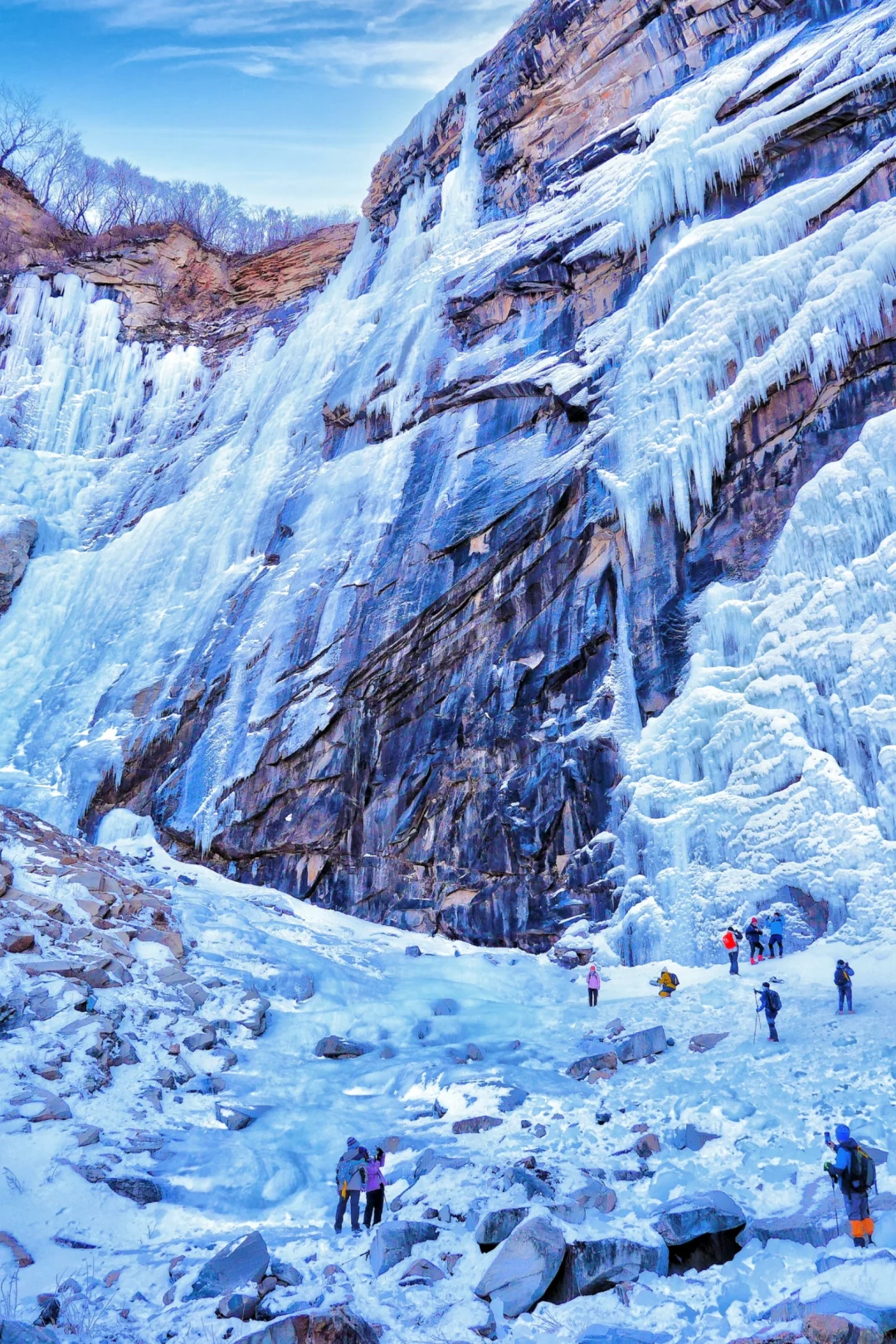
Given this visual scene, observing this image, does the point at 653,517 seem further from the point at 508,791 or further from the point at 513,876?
the point at 513,876

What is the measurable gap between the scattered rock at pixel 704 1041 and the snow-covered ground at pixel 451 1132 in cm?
13

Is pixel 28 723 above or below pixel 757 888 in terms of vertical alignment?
above

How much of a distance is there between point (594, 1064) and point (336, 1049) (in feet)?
10.2

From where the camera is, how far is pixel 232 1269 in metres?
5.88

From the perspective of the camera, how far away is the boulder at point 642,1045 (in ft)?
31.8

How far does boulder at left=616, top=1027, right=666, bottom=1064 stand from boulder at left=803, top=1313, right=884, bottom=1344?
5.30 meters

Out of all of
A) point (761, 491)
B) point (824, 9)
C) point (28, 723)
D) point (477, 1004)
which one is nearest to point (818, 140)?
point (824, 9)

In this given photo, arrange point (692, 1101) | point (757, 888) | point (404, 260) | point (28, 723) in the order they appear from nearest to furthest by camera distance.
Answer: point (692, 1101)
point (757, 888)
point (28, 723)
point (404, 260)

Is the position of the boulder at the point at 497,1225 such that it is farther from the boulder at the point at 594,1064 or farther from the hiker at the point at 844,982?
the hiker at the point at 844,982

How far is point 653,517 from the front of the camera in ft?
51.2

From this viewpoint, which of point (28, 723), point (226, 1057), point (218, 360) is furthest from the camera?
point (218, 360)

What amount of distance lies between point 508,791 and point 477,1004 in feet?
Answer: 13.5

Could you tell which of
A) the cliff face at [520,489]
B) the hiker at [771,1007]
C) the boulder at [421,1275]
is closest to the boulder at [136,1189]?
the boulder at [421,1275]

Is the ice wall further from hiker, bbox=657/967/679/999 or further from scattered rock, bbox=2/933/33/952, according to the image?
scattered rock, bbox=2/933/33/952
